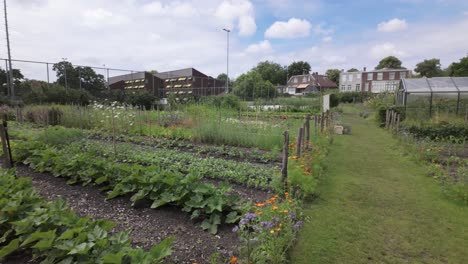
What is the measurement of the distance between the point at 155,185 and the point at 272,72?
6082 cm

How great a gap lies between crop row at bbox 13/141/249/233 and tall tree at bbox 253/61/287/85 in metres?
56.1

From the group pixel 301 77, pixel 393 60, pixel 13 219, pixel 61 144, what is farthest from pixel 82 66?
pixel 393 60

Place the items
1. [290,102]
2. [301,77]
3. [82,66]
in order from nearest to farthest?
[82,66]
[290,102]
[301,77]

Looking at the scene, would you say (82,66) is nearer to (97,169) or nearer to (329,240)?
(97,169)

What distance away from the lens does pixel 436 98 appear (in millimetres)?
10891

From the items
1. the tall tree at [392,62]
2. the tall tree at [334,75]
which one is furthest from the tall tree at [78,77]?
the tall tree at [392,62]

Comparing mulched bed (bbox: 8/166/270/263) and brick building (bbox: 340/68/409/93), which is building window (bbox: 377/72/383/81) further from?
mulched bed (bbox: 8/166/270/263)

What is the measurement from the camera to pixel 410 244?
275 centimetres

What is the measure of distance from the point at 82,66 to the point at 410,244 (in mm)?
22503

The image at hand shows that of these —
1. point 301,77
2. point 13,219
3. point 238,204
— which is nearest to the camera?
point 13,219

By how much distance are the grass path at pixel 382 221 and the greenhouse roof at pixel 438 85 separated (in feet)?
25.4

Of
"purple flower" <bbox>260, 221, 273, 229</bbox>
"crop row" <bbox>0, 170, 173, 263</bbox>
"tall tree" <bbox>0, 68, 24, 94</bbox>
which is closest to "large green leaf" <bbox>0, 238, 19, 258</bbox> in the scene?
"crop row" <bbox>0, 170, 173, 263</bbox>

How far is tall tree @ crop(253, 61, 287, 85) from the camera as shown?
59631 millimetres

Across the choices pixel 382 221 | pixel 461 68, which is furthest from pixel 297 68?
pixel 382 221
